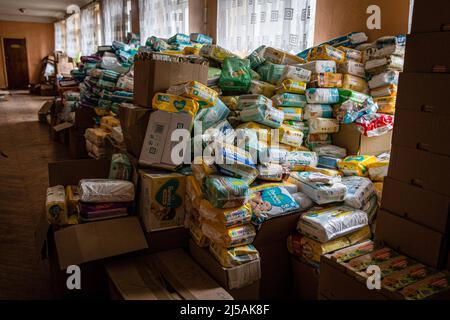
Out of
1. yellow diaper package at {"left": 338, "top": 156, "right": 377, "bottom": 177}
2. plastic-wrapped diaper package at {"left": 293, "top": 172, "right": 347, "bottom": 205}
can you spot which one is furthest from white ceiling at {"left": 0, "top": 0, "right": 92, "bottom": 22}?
plastic-wrapped diaper package at {"left": 293, "top": 172, "right": 347, "bottom": 205}

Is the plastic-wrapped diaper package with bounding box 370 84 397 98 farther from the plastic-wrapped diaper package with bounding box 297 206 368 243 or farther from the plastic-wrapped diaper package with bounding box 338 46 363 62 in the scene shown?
the plastic-wrapped diaper package with bounding box 297 206 368 243

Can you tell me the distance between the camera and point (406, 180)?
5.01 ft

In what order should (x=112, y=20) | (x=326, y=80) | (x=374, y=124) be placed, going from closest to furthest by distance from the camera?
(x=374, y=124) → (x=326, y=80) → (x=112, y=20)

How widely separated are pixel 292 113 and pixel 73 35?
11.5m

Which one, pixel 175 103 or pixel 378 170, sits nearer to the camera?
pixel 175 103

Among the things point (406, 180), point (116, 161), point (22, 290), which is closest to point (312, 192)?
point (406, 180)

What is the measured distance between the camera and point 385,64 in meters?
2.46

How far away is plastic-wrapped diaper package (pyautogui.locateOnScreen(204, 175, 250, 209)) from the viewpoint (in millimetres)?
1597

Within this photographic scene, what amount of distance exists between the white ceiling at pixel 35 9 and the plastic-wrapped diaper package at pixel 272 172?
30.5 ft

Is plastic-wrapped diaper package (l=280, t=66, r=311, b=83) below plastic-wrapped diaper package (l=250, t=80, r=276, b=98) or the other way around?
the other way around

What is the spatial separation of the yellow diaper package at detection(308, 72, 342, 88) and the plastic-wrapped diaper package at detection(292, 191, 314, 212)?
0.92m

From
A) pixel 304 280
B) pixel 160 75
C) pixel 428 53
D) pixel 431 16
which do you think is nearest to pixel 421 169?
pixel 428 53

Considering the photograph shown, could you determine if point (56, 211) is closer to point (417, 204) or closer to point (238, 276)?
point (238, 276)

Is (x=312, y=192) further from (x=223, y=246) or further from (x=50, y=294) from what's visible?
(x=50, y=294)
